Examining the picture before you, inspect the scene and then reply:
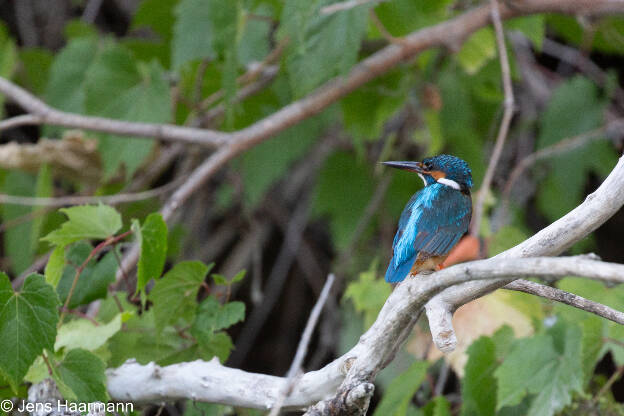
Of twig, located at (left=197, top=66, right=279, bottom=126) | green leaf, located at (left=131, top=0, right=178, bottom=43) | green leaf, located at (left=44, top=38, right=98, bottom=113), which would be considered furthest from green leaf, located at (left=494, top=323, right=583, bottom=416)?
green leaf, located at (left=131, top=0, right=178, bottom=43)

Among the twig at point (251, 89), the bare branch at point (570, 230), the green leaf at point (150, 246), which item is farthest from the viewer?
the twig at point (251, 89)

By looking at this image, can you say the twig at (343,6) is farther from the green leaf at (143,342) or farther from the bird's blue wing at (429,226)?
the green leaf at (143,342)

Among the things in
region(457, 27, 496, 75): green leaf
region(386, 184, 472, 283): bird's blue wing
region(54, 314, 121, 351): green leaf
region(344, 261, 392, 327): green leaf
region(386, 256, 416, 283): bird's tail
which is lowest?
region(344, 261, 392, 327): green leaf

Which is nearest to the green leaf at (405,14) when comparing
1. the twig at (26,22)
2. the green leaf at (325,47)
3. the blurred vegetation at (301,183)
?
the blurred vegetation at (301,183)

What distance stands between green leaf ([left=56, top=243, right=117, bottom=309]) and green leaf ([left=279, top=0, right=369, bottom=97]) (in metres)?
0.85

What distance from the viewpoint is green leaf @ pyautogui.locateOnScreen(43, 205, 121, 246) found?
1.74 m

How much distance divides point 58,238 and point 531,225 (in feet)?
10.1

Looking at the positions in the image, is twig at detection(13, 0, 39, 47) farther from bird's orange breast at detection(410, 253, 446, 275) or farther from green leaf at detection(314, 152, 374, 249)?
bird's orange breast at detection(410, 253, 446, 275)

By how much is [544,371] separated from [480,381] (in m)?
0.19

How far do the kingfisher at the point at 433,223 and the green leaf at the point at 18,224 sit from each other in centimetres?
198

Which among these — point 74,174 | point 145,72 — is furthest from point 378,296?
point 74,174

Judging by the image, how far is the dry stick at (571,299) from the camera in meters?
1.46

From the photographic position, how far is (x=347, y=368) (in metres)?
1.45

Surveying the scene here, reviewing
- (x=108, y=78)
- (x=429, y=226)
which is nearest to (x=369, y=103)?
(x=108, y=78)
